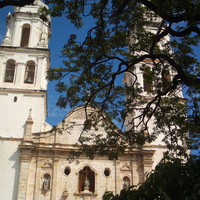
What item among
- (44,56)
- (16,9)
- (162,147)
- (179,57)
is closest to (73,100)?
(179,57)

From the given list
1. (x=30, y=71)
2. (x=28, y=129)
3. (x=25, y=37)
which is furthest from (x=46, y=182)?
(x=25, y=37)

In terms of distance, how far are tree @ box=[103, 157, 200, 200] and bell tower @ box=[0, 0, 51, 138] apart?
41.2 feet

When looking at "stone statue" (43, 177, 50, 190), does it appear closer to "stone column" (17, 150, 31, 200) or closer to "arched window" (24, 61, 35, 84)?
"stone column" (17, 150, 31, 200)

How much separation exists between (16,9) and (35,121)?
842 cm

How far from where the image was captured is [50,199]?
16.5 metres

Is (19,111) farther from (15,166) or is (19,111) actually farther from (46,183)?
(46,183)

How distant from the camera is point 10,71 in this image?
20625mm

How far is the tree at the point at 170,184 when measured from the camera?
21.1 feet

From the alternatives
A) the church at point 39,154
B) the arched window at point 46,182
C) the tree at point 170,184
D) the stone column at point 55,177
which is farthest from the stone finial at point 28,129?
the tree at point 170,184

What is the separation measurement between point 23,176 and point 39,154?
1.50 meters

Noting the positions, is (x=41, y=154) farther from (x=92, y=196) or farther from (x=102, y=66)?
(x=102, y=66)

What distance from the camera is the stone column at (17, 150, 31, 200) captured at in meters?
16.2

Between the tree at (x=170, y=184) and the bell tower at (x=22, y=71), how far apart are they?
1256 centimetres

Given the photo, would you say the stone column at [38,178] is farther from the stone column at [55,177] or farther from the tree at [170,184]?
the tree at [170,184]
